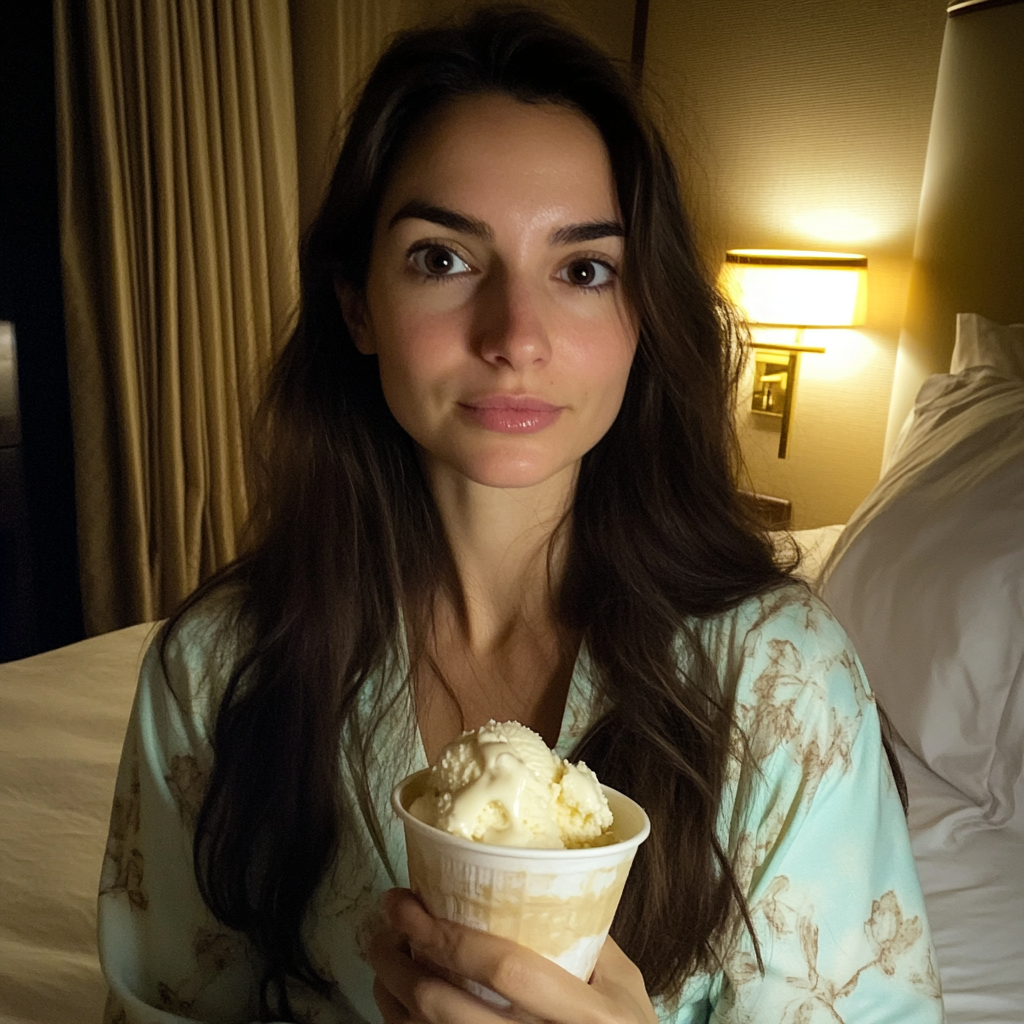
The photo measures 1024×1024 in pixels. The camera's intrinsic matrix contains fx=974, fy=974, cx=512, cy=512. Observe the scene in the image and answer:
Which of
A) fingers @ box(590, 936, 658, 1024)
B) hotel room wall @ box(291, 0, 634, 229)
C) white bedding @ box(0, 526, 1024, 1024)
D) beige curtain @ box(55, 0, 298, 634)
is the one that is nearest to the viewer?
fingers @ box(590, 936, 658, 1024)

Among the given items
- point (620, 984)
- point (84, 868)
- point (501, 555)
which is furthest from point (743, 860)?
point (84, 868)

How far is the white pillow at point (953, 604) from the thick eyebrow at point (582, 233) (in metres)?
0.90

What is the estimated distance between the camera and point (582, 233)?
106 centimetres

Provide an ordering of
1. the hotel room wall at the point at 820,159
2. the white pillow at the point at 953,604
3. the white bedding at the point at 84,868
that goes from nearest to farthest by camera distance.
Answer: the white bedding at the point at 84,868 → the white pillow at the point at 953,604 → the hotel room wall at the point at 820,159

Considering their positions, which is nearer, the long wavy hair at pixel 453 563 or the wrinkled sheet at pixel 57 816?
the long wavy hair at pixel 453 563

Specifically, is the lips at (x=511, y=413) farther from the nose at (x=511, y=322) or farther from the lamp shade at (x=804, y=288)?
the lamp shade at (x=804, y=288)

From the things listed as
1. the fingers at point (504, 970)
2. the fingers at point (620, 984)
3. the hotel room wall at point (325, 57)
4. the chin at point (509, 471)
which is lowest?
the fingers at point (620, 984)

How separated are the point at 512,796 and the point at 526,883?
0.17 ft

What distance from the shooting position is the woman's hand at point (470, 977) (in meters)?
0.62

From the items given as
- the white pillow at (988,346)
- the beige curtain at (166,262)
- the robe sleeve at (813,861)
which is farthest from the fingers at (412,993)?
the beige curtain at (166,262)

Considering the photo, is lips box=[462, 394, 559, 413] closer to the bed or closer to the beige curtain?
the bed

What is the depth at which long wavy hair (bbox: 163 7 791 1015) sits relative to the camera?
102 centimetres

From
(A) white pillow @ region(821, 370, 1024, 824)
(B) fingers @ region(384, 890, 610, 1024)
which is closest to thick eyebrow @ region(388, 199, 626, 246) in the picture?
(B) fingers @ region(384, 890, 610, 1024)

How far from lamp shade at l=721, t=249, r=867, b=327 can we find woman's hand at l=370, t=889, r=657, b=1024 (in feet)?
8.16
